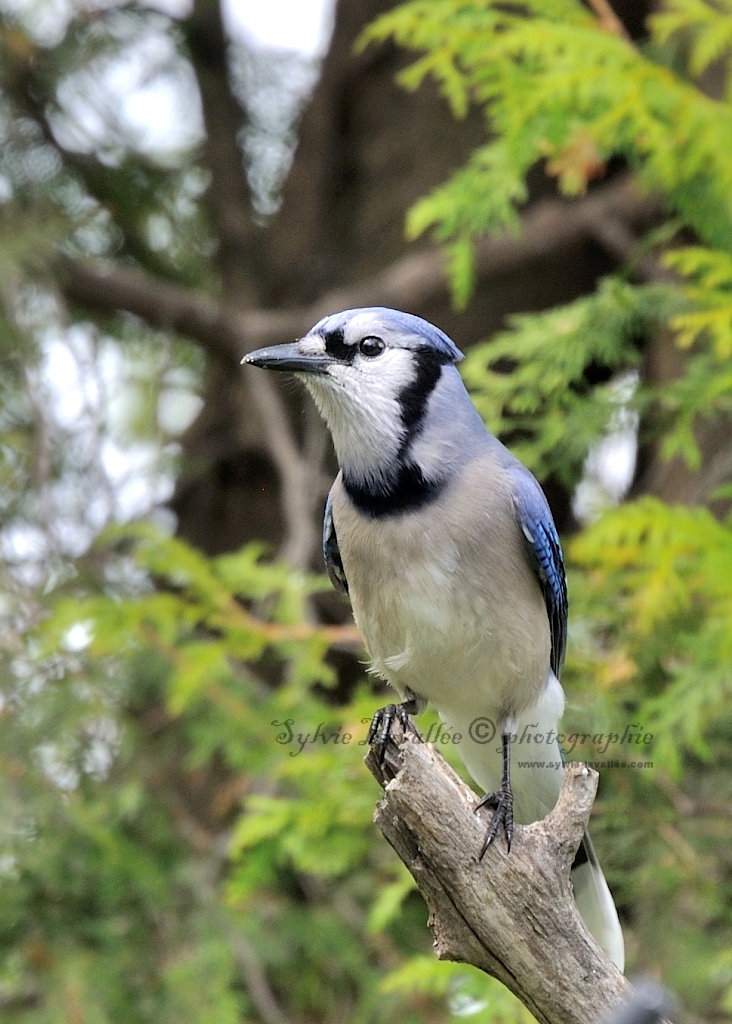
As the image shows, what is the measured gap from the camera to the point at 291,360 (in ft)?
7.38

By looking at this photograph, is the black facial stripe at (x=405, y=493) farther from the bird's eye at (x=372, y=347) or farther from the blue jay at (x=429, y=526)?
the bird's eye at (x=372, y=347)

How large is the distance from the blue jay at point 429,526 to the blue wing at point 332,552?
→ 0.36 feet

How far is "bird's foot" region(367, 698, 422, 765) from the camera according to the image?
205cm

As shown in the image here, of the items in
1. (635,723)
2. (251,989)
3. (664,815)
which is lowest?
(251,989)

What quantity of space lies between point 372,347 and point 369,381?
0.22 feet

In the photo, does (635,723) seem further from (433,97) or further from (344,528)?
(433,97)

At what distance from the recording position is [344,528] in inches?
93.9

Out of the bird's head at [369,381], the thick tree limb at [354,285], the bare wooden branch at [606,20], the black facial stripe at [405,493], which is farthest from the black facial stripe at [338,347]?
the thick tree limb at [354,285]

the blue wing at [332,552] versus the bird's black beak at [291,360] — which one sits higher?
the bird's black beak at [291,360]

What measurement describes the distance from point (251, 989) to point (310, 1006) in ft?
1.19

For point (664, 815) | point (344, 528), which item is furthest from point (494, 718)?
point (664, 815)

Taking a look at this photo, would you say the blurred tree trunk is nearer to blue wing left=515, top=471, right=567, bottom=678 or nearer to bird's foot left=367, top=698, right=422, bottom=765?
blue wing left=515, top=471, right=567, bottom=678

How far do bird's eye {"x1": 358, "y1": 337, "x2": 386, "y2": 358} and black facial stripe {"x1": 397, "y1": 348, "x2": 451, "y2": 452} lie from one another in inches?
2.7

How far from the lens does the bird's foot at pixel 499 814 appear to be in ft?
6.42
